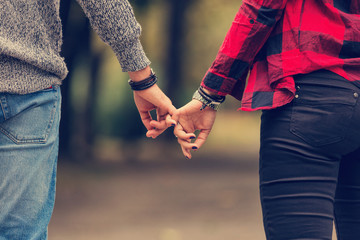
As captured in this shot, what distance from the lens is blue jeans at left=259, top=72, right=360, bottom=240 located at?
1847 mm

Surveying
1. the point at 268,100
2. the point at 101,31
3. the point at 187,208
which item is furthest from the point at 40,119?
the point at 187,208

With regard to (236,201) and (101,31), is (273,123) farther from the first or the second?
(236,201)

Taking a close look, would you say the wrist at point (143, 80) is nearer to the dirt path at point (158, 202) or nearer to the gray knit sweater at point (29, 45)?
the gray knit sweater at point (29, 45)

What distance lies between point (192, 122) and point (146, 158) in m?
8.22

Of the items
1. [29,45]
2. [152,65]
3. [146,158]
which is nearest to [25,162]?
[29,45]

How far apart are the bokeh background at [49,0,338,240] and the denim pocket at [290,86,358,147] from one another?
12.2ft

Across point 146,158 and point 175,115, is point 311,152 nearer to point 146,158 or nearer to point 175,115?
point 175,115

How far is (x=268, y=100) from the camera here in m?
1.96

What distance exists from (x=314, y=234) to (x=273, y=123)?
37 cm

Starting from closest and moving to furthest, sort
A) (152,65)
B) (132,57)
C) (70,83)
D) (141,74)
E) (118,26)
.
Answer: (118,26)
(132,57)
(141,74)
(70,83)
(152,65)

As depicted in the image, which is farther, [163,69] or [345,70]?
[163,69]

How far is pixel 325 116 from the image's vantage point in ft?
6.07

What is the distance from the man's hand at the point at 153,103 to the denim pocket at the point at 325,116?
31.3 inches

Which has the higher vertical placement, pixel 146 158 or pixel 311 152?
pixel 311 152
